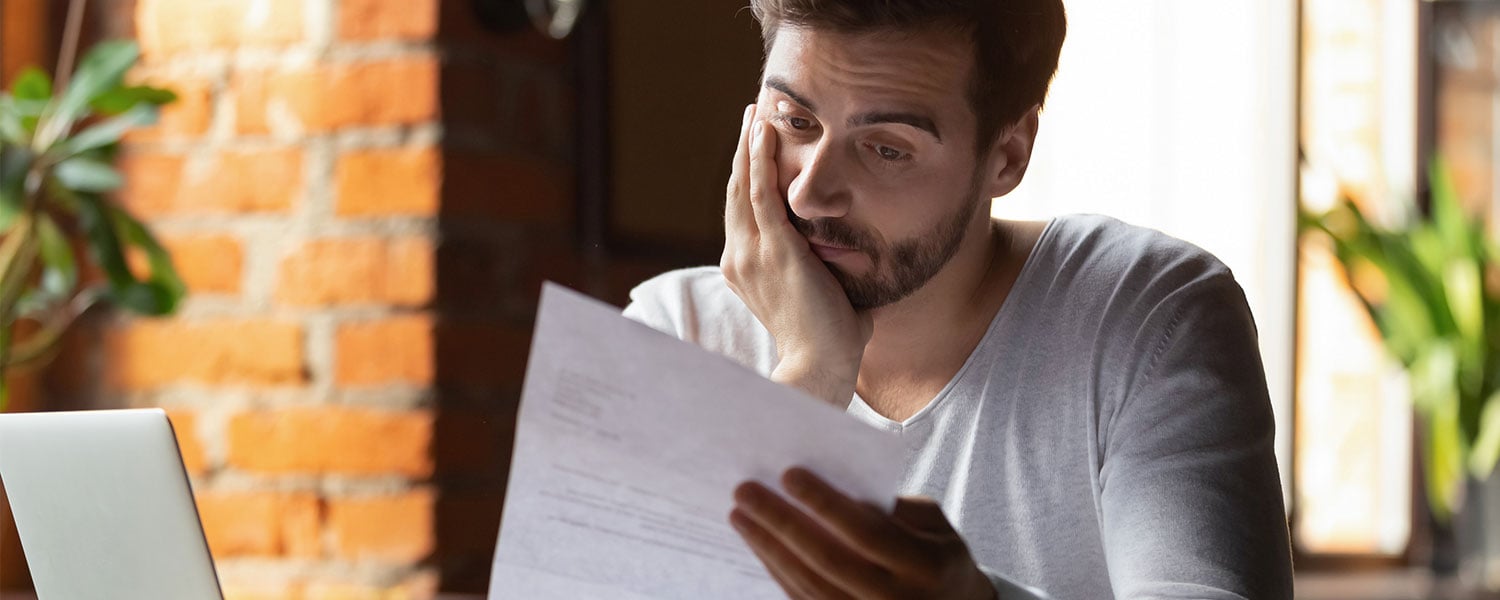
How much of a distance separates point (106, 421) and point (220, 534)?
0.75 meters

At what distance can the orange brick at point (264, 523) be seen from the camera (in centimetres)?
149

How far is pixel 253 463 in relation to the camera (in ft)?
4.93

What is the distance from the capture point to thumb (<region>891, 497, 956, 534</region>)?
31.9 inches

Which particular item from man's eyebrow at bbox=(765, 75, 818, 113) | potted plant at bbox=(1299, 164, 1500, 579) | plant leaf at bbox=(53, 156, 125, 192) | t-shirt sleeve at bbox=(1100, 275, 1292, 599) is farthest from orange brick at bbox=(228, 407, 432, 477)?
potted plant at bbox=(1299, 164, 1500, 579)

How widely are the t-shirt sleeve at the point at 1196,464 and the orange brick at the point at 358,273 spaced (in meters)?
0.69

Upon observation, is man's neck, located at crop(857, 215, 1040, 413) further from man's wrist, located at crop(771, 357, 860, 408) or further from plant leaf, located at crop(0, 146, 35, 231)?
plant leaf, located at crop(0, 146, 35, 231)

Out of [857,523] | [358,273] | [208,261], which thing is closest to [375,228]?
[358,273]

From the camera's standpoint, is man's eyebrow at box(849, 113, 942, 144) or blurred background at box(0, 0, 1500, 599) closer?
man's eyebrow at box(849, 113, 942, 144)

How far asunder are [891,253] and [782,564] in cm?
45

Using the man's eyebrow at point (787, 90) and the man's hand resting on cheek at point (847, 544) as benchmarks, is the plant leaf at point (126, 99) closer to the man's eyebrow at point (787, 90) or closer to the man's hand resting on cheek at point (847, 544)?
the man's eyebrow at point (787, 90)

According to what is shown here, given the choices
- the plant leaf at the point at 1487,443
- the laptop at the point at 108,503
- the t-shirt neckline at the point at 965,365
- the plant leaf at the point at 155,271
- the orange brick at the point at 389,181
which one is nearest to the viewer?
the laptop at the point at 108,503

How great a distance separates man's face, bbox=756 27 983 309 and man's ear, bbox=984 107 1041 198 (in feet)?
0.14

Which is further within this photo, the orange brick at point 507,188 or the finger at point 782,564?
the orange brick at point 507,188

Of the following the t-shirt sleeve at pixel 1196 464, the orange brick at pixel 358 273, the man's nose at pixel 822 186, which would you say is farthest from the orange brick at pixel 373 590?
the t-shirt sleeve at pixel 1196 464
